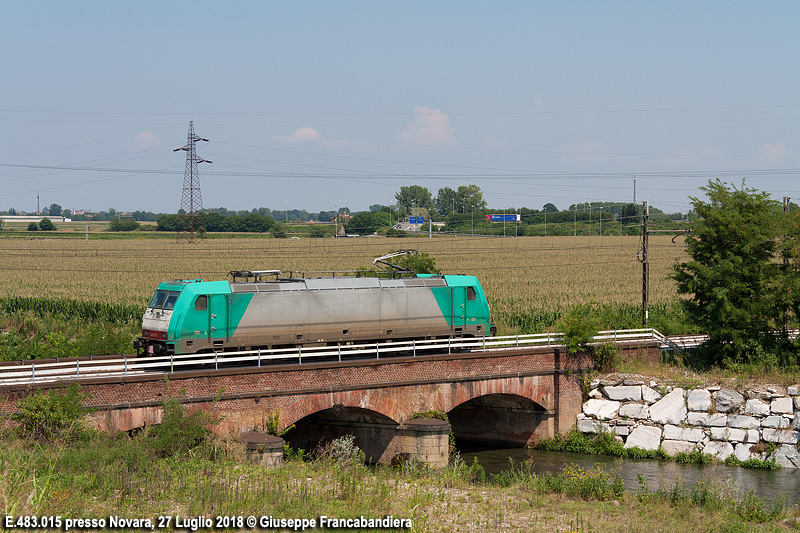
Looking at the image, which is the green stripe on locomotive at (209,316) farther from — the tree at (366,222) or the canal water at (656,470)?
the tree at (366,222)

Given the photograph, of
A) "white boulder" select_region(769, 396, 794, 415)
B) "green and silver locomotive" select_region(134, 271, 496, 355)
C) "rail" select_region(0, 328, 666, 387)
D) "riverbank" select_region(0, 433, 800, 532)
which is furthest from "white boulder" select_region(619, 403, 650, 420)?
"riverbank" select_region(0, 433, 800, 532)

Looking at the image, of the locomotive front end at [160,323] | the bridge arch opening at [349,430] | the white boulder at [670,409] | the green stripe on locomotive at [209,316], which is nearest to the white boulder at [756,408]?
the white boulder at [670,409]

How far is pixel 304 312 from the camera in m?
31.0

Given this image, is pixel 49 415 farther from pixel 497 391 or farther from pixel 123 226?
pixel 123 226

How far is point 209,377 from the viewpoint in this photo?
1038 inches

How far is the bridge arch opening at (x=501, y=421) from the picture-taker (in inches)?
1425

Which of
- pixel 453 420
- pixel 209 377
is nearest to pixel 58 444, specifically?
pixel 209 377

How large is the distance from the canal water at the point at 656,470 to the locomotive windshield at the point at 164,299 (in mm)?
13323

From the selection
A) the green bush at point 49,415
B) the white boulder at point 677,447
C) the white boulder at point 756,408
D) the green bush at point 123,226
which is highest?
the green bush at point 123,226

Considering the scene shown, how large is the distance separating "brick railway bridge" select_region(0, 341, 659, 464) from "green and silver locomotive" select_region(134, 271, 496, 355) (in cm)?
236

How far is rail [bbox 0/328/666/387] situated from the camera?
24.8 meters

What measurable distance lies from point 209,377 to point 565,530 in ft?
43.2

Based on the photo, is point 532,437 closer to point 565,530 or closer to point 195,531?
point 565,530

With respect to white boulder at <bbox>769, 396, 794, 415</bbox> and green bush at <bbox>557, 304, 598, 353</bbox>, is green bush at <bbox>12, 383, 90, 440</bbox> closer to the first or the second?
green bush at <bbox>557, 304, 598, 353</bbox>
